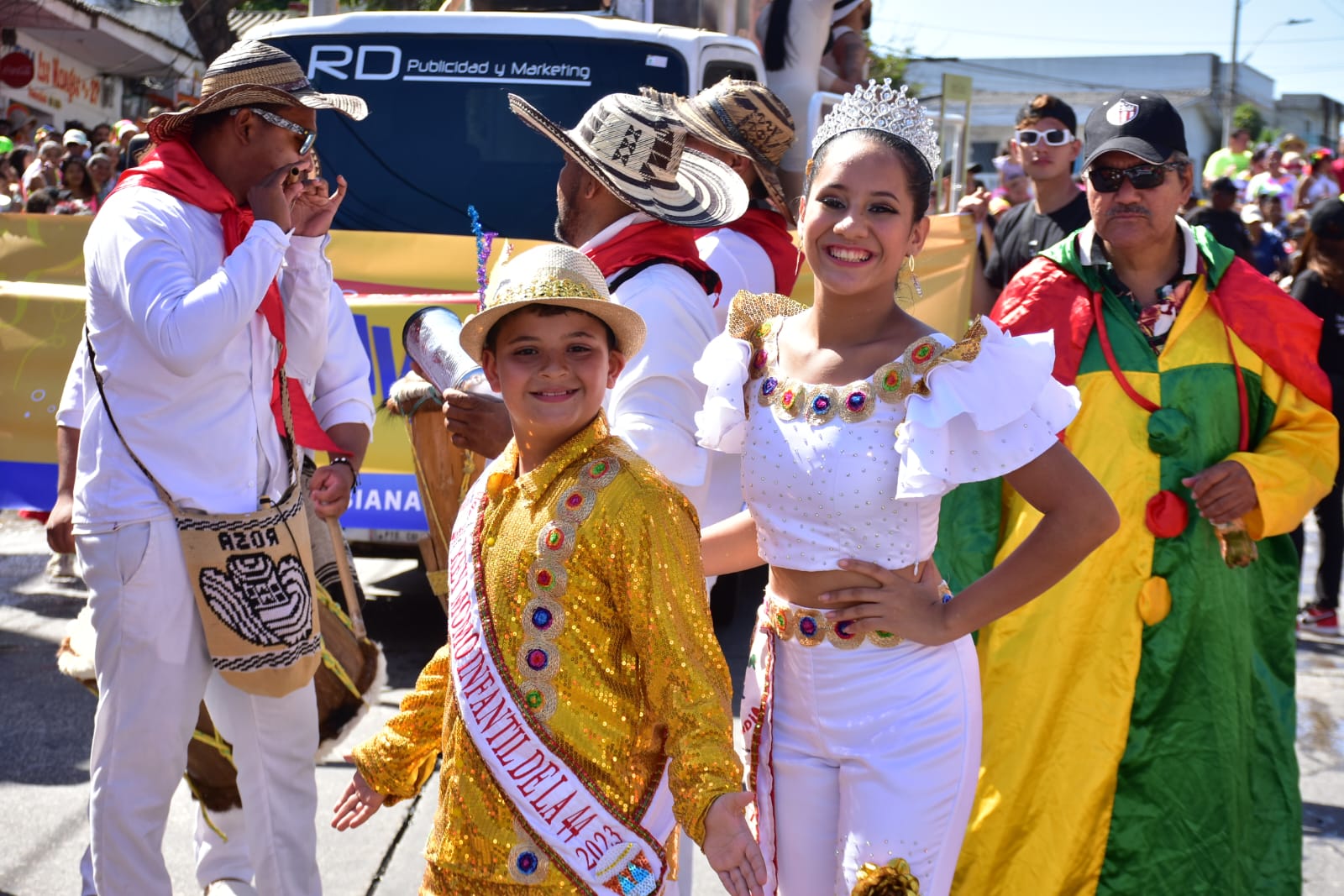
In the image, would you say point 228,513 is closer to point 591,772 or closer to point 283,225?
point 283,225

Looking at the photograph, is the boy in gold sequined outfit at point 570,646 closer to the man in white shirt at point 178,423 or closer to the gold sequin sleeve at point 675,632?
the gold sequin sleeve at point 675,632

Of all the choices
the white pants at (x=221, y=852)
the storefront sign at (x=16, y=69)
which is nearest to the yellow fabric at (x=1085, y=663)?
the white pants at (x=221, y=852)

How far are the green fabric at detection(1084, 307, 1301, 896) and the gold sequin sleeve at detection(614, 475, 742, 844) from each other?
152 centimetres

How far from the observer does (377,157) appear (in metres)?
6.31

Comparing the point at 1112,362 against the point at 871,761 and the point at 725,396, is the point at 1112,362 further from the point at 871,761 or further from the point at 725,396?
the point at 871,761

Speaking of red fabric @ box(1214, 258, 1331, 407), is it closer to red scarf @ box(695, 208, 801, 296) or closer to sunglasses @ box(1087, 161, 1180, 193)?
sunglasses @ box(1087, 161, 1180, 193)

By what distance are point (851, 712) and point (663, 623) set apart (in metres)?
0.39

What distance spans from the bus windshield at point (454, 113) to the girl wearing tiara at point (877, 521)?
3.75m

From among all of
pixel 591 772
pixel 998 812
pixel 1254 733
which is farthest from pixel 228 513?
pixel 1254 733

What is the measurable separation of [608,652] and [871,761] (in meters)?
0.46

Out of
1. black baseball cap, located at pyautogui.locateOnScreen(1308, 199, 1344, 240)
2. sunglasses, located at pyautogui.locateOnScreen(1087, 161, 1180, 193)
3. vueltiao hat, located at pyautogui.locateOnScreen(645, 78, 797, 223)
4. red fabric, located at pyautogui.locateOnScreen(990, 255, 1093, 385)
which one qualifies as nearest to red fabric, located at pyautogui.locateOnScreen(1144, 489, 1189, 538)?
red fabric, located at pyautogui.locateOnScreen(990, 255, 1093, 385)

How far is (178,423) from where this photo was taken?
2922 mm

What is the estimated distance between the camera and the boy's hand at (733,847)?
196cm

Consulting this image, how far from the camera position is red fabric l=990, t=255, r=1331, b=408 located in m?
3.24
